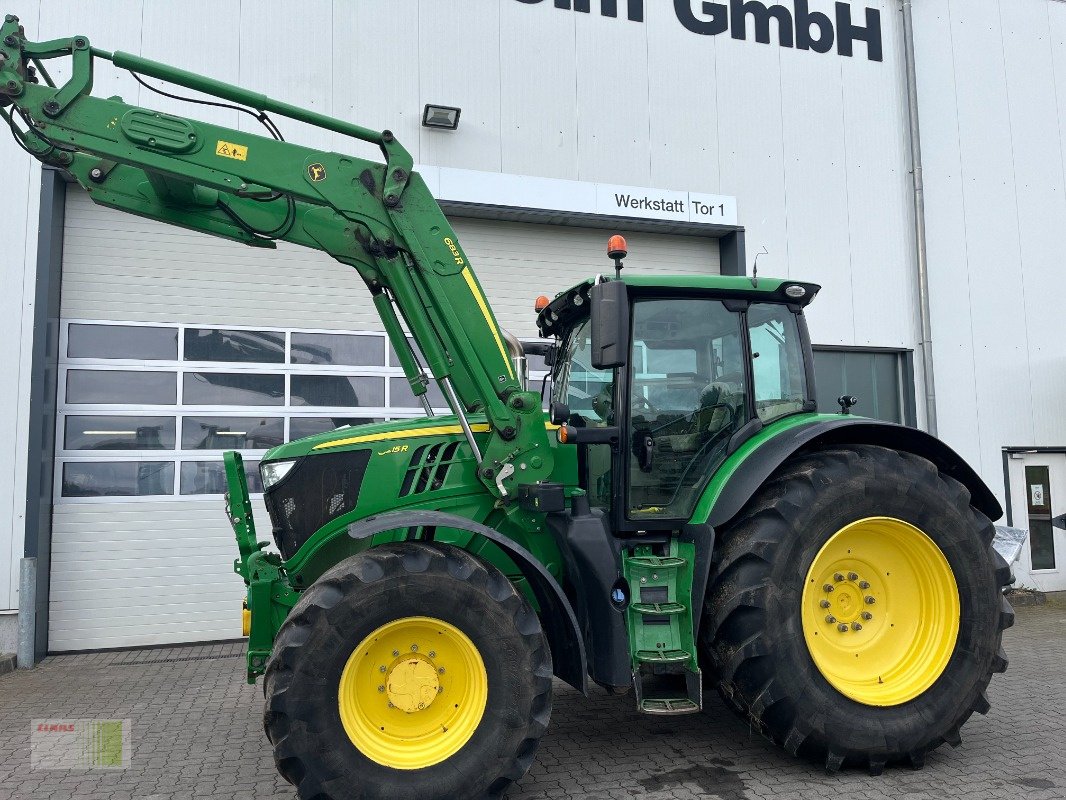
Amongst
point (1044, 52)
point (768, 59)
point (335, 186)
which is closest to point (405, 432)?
point (335, 186)

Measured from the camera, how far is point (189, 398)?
7789 mm

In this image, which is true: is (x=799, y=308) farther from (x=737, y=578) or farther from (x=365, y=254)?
(x=365, y=254)

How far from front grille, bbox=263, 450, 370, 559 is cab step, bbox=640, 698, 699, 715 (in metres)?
1.81

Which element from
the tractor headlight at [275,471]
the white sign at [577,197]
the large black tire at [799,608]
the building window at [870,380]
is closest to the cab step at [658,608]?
the large black tire at [799,608]

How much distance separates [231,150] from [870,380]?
328 inches

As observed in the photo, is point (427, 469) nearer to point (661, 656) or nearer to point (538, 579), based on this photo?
point (538, 579)

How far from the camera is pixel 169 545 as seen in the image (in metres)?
7.60

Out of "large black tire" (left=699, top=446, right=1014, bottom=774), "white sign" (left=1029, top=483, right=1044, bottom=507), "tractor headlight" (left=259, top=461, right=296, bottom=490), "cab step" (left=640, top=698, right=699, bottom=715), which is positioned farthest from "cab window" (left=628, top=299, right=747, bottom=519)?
"white sign" (left=1029, top=483, right=1044, bottom=507)

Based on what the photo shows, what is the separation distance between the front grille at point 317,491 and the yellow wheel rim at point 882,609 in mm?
2406

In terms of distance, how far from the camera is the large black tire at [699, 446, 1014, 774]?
Answer: 3748 mm

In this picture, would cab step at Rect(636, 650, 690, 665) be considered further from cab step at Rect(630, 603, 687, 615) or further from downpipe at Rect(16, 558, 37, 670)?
downpipe at Rect(16, 558, 37, 670)

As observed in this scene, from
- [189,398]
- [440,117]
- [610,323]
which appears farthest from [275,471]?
[440,117]

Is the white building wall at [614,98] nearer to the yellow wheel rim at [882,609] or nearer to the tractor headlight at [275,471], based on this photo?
the tractor headlight at [275,471]

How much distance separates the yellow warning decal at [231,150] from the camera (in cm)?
378
